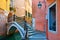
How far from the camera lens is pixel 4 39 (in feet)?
37.0

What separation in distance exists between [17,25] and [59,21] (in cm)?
706

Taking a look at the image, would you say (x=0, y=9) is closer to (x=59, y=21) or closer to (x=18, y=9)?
(x=18, y=9)

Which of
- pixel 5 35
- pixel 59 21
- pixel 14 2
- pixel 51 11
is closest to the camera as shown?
pixel 59 21

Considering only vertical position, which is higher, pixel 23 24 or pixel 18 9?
pixel 18 9

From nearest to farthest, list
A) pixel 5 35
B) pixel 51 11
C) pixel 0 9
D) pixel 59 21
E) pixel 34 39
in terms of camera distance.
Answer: pixel 59 21
pixel 51 11
pixel 34 39
pixel 0 9
pixel 5 35

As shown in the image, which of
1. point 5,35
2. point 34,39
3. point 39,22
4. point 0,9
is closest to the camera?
point 34,39

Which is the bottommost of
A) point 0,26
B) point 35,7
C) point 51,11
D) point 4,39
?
point 4,39

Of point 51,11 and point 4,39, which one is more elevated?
point 51,11

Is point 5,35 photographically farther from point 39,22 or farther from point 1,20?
point 39,22

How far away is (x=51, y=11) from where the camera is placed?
20.4 feet

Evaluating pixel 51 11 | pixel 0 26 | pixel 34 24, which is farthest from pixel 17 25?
pixel 51 11

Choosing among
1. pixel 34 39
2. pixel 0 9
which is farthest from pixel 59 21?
pixel 0 9

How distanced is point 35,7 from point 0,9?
4.00 meters

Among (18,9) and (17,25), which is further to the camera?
(18,9)
